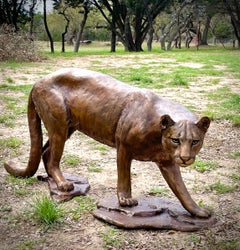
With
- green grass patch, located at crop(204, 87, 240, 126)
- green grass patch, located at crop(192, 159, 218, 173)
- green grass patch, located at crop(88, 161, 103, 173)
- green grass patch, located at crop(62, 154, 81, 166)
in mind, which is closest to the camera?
green grass patch, located at crop(88, 161, 103, 173)

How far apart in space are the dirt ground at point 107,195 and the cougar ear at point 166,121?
0.97 meters

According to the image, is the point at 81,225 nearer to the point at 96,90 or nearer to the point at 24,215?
the point at 24,215

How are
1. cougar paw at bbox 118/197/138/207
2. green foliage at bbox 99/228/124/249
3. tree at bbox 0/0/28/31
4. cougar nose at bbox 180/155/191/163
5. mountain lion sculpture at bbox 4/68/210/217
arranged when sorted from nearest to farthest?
cougar nose at bbox 180/155/191/163, mountain lion sculpture at bbox 4/68/210/217, green foliage at bbox 99/228/124/249, cougar paw at bbox 118/197/138/207, tree at bbox 0/0/28/31

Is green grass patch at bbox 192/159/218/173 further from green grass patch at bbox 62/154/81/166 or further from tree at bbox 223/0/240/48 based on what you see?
tree at bbox 223/0/240/48

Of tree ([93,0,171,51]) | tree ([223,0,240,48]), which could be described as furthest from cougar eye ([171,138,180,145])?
tree ([223,0,240,48])

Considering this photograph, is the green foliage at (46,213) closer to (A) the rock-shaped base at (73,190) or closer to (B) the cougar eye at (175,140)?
(A) the rock-shaped base at (73,190)

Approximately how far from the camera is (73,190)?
13.2ft

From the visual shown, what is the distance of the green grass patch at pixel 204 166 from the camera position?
16.3 ft

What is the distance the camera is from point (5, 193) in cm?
415

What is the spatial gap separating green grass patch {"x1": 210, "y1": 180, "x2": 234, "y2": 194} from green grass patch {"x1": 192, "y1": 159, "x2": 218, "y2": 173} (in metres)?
0.48

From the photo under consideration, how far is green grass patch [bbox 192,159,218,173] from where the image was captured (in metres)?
4.97

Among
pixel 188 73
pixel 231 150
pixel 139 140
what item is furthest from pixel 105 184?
pixel 188 73

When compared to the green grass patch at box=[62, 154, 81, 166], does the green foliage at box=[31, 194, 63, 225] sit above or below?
above

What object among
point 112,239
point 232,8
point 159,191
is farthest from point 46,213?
point 232,8
